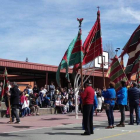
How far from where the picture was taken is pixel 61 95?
24125 mm

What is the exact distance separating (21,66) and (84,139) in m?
17.8

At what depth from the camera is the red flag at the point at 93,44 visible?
57.1ft

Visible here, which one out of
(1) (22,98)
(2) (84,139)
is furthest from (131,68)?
(2) (84,139)

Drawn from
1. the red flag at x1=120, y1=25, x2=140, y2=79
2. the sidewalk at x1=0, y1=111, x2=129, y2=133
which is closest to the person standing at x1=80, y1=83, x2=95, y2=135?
the sidewalk at x1=0, y1=111, x2=129, y2=133

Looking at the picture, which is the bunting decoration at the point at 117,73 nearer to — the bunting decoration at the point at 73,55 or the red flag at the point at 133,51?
the red flag at the point at 133,51

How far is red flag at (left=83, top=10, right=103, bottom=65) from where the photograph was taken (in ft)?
57.1

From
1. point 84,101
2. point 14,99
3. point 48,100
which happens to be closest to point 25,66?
point 48,100

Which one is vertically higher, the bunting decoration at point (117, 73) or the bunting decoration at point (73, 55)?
the bunting decoration at point (73, 55)

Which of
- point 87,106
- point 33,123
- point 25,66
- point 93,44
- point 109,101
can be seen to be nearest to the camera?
point 87,106

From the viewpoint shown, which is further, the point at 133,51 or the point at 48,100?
the point at 48,100

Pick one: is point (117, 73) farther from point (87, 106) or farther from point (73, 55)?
point (87, 106)

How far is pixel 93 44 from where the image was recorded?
17.6 m

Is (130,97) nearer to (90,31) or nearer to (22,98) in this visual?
(90,31)

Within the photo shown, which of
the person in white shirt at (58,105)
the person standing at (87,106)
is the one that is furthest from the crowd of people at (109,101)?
the person in white shirt at (58,105)
